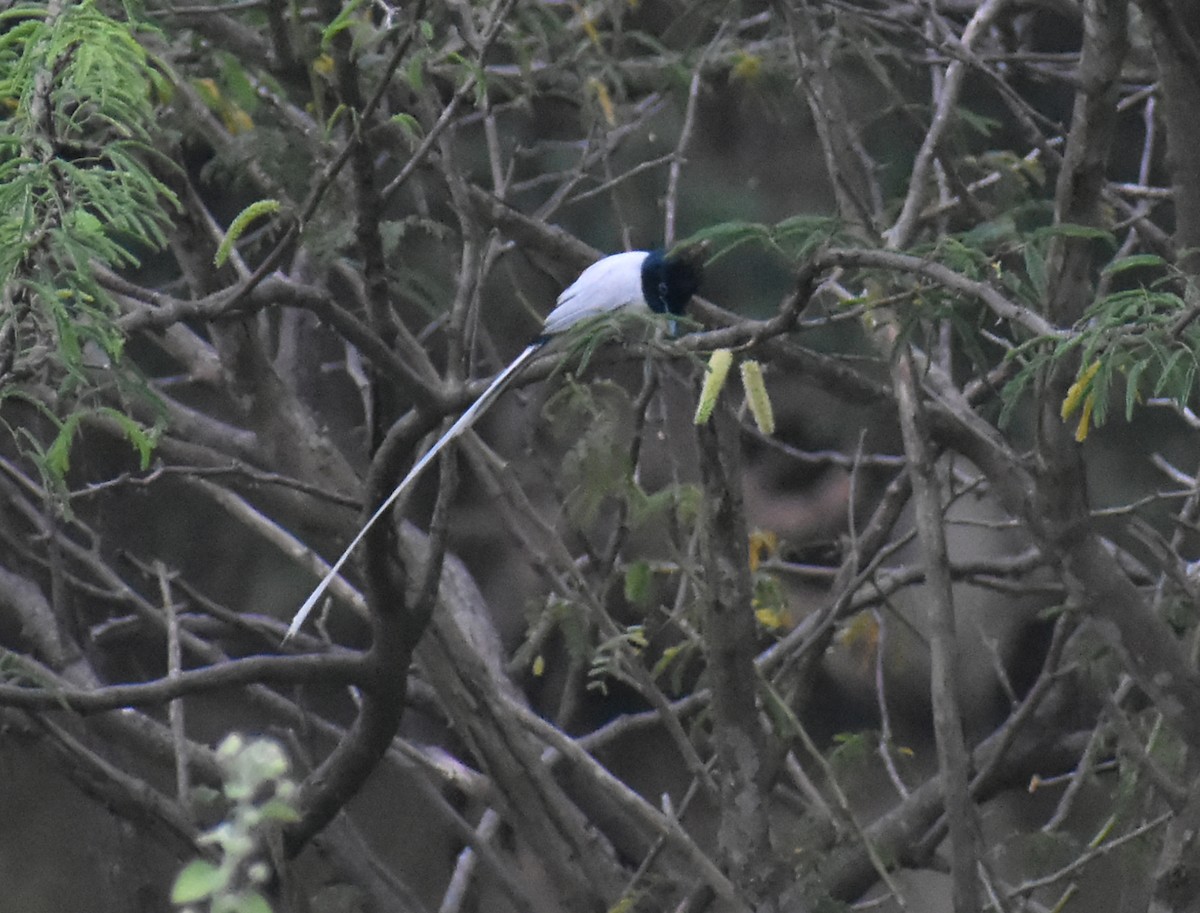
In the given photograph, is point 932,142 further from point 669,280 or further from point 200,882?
point 200,882

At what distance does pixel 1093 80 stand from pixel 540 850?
185 cm

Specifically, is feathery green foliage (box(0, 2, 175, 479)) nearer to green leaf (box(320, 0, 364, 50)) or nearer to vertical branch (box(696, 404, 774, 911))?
green leaf (box(320, 0, 364, 50))

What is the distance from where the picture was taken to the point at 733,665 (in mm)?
2807

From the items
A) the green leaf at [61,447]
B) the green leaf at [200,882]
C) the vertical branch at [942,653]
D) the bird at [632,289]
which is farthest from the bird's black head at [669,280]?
the green leaf at [200,882]

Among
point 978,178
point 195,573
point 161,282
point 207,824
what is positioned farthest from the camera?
point 195,573

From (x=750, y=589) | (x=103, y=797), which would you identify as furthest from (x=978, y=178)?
(x=103, y=797)

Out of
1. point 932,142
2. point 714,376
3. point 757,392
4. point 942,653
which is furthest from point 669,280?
point 714,376

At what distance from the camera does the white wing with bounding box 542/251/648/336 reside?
3.02 m

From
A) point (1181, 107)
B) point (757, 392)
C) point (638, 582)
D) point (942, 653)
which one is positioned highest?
point (1181, 107)

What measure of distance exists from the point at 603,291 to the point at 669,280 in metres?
0.13

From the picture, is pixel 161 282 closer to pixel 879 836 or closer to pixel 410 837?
pixel 410 837

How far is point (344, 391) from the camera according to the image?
18.1ft

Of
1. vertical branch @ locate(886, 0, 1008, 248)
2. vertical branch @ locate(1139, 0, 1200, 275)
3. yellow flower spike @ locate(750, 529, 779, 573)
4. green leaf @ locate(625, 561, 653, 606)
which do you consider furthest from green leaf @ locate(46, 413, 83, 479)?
yellow flower spike @ locate(750, 529, 779, 573)

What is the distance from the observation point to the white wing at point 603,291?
302cm
